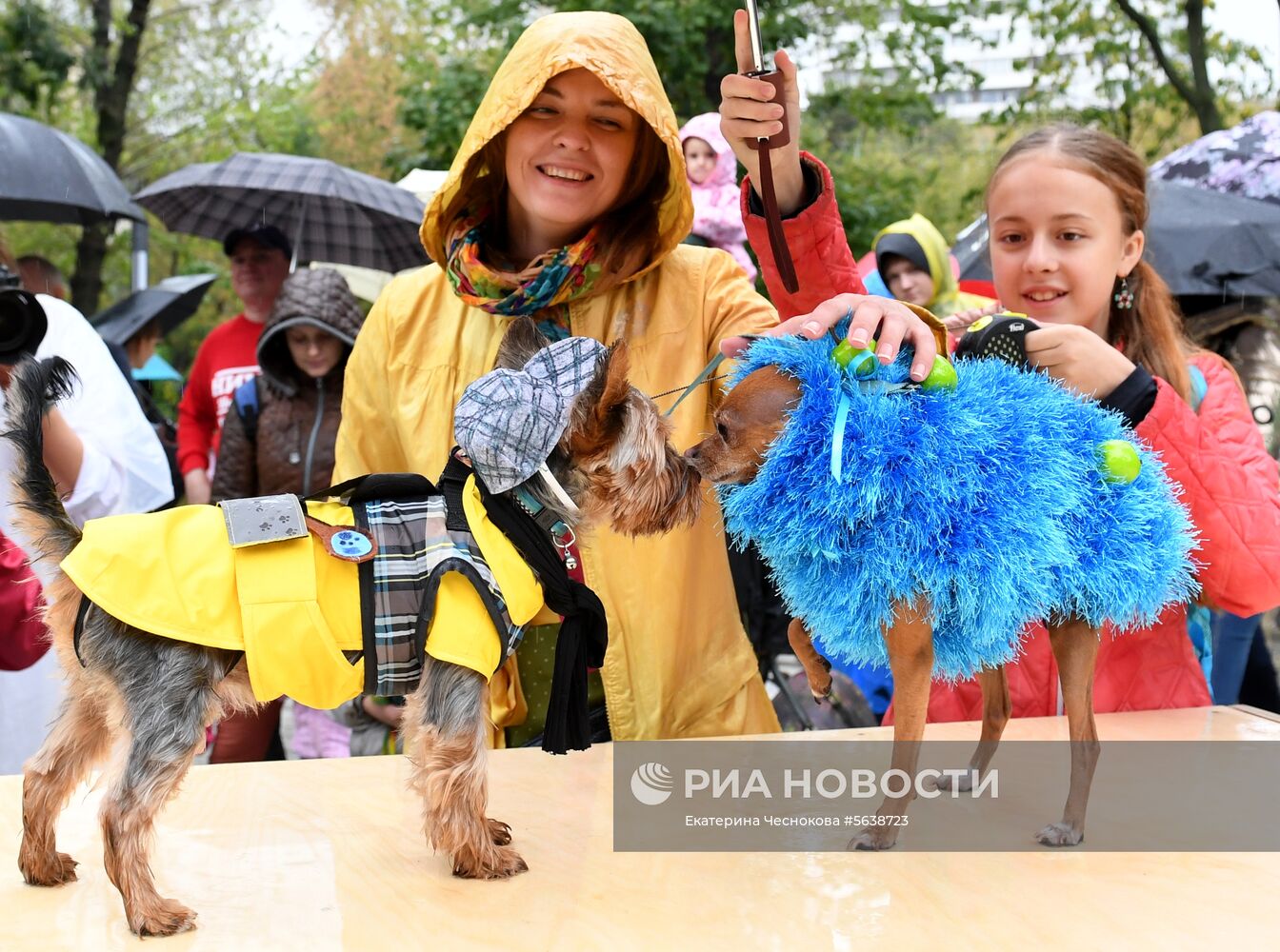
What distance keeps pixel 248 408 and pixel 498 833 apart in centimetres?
378

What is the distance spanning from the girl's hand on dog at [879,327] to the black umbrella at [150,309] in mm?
7538

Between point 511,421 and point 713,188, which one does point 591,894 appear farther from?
point 713,188

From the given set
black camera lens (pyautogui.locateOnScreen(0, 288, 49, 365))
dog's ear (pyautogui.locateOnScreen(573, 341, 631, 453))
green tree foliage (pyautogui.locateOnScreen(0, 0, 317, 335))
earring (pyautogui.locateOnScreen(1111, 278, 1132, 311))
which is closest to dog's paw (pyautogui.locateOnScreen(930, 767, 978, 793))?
dog's ear (pyautogui.locateOnScreen(573, 341, 631, 453))

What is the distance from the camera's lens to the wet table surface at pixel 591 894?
1.71 meters

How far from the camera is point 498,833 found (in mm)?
2041

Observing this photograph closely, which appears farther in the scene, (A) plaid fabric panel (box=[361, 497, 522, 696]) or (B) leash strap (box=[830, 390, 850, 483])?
(A) plaid fabric panel (box=[361, 497, 522, 696])

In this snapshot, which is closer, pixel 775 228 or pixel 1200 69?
pixel 775 228

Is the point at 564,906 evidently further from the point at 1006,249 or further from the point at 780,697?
the point at 780,697

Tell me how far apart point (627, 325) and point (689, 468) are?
2.10 ft

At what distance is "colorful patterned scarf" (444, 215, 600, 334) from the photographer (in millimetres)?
2498

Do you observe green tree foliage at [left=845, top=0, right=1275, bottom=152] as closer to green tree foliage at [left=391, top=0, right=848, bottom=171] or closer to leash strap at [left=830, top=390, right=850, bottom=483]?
green tree foliage at [left=391, top=0, right=848, bottom=171]

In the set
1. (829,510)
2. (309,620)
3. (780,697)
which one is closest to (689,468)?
(829,510)

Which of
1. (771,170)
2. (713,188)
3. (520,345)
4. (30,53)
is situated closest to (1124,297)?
(771,170)

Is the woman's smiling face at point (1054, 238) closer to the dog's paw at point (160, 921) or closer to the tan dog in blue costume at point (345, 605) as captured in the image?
the tan dog in blue costume at point (345, 605)
